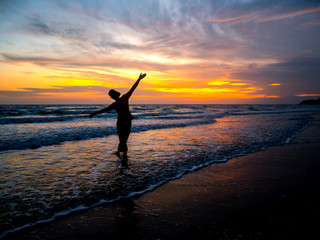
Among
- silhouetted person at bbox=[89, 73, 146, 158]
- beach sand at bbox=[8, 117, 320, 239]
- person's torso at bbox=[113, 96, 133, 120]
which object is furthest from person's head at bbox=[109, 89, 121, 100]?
beach sand at bbox=[8, 117, 320, 239]

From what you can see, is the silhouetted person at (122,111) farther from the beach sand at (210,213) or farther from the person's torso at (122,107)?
the beach sand at (210,213)

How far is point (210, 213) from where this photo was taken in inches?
121

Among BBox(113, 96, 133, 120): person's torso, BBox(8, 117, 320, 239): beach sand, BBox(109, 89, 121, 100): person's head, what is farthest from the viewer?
BBox(113, 96, 133, 120): person's torso

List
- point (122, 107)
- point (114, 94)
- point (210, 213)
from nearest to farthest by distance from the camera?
point (210, 213) < point (114, 94) < point (122, 107)

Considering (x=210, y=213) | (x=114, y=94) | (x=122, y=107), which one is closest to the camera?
(x=210, y=213)

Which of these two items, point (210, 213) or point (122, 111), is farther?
point (122, 111)

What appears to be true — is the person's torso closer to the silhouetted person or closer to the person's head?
the silhouetted person

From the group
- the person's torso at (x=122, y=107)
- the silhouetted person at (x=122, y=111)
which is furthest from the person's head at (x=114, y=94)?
the person's torso at (x=122, y=107)

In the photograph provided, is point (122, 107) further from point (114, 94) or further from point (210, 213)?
point (210, 213)

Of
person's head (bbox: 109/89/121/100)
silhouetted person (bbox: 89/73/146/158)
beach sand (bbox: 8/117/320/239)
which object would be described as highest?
person's head (bbox: 109/89/121/100)

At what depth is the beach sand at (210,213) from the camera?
8.48ft

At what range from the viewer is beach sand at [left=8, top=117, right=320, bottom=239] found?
8.48 ft

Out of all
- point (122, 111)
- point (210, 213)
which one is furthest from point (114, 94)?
point (210, 213)

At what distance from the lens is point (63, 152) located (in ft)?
25.0
